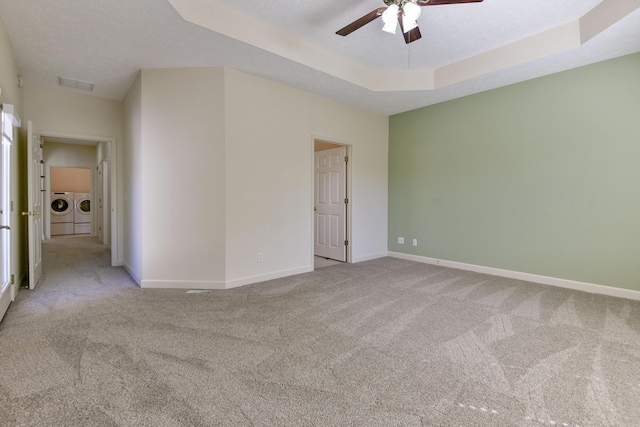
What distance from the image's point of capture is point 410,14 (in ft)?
7.97

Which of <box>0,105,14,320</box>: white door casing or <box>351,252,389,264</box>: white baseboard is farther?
<box>351,252,389,264</box>: white baseboard

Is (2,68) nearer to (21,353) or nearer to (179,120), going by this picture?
(179,120)

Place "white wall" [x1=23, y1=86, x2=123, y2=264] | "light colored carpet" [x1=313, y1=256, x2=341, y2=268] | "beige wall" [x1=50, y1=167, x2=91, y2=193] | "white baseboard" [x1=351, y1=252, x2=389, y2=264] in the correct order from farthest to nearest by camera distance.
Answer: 1. "beige wall" [x1=50, y1=167, x2=91, y2=193]
2. "white baseboard" [x1=351, y1=252, x2=389, y2=264]
3. "light colored carpet" [x1=313, y1=256, x2=341, y2=268]
4. "white wall" [x1=23, y1=86, x2=123, y2=264]

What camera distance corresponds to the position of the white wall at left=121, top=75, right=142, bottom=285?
12.6ft

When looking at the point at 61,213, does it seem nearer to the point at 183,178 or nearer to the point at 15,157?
the point at 15,157

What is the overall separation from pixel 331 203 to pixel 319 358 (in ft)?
12.3

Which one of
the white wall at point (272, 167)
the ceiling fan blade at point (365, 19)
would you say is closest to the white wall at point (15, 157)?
the white wall at point (272, 167)

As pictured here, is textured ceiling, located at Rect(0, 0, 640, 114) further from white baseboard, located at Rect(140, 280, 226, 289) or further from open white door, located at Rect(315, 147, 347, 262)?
white baseboard, located at Rect(140, 280, 226, 289)

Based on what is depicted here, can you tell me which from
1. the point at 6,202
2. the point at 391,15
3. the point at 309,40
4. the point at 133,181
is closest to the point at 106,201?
the point at 133,181

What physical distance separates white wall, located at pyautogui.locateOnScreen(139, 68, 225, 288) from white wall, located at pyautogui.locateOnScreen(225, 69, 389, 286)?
0.17 m

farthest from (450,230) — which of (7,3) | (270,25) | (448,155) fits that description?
(7,3)

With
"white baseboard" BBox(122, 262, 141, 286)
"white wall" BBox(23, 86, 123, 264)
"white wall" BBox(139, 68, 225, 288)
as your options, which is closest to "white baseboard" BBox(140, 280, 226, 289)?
"white wall" BBox(139, 68, 225, 288)

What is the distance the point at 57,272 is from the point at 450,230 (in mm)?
6038

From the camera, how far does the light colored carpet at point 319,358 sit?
1.57 metres
